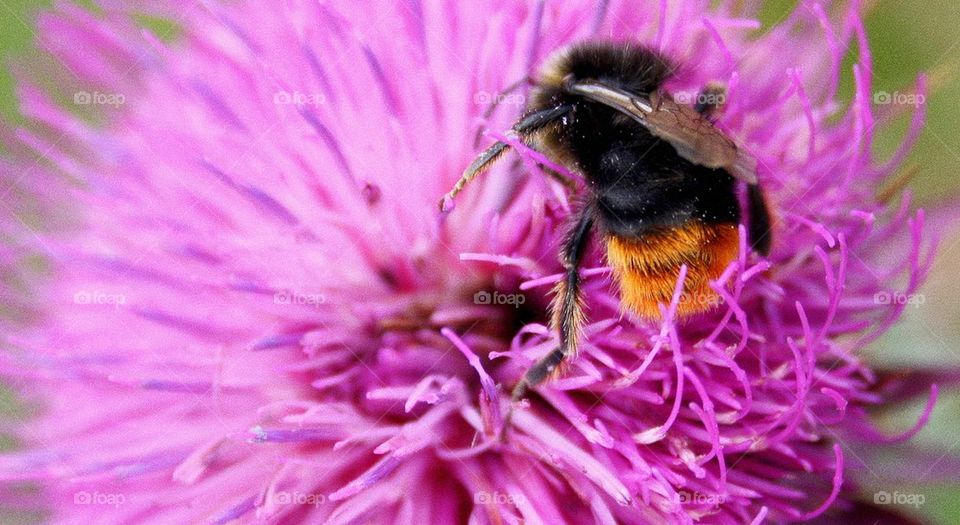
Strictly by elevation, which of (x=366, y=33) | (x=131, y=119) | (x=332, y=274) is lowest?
(x=332, y=274)

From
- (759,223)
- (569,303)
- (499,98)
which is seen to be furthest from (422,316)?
(759,223)

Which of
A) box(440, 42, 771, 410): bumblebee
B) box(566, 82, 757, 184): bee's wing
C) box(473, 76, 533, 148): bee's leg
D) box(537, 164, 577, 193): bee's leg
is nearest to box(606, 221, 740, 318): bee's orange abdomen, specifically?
box(440, 42, 771, 410): bumblebee

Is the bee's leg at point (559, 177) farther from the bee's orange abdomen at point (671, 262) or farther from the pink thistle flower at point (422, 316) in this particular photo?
the bee's orange abdomen at point (671, 262)

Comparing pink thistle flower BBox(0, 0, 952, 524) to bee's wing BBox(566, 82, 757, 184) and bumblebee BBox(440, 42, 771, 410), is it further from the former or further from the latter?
bee's wing BBox(566, 82, 757, 184)

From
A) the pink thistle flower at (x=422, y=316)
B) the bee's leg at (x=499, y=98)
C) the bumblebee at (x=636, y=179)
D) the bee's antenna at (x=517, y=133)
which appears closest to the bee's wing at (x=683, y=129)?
the bumblebee at (x=636, y=179)

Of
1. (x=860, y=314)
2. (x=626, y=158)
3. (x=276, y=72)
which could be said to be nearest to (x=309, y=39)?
(x=276, y=72)

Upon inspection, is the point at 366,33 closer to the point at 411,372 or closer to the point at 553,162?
the point at 553,162
